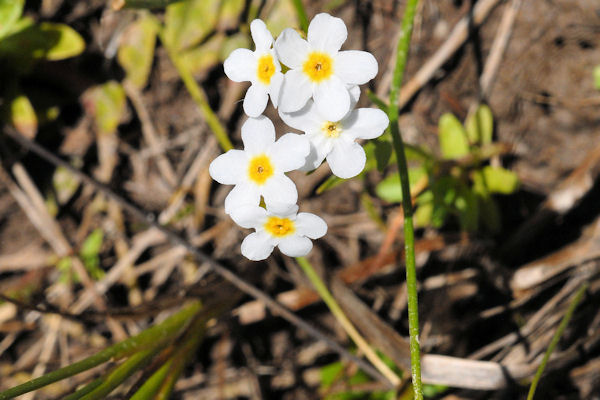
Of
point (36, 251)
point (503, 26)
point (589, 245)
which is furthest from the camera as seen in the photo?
point (36, 251)

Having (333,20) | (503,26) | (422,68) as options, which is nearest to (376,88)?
(422,68)

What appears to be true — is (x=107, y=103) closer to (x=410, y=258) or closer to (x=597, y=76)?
(x=410, y=258)

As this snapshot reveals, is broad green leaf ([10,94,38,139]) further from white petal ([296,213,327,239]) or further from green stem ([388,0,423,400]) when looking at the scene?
green stem ([388,0,423,400])

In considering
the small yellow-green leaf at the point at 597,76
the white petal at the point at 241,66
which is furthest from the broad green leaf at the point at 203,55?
the small yellow-green leaf at the point at 597,76

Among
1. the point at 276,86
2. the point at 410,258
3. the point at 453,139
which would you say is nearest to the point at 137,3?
the point at 276,86

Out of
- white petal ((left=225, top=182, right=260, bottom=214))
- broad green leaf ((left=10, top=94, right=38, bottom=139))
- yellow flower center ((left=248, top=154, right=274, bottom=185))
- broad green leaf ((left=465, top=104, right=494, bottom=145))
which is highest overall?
broad green leaf ((left=10, top=94, right=38, bottom=139))

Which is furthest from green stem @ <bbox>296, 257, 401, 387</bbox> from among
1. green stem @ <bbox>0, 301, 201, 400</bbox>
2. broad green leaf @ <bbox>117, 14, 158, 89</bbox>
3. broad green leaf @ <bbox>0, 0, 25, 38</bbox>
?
broad green leaf @ <bbox>0, 0, 25, 38</bbox>

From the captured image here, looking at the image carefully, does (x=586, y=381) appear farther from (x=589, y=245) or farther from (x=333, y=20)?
(x=333, y=20)
